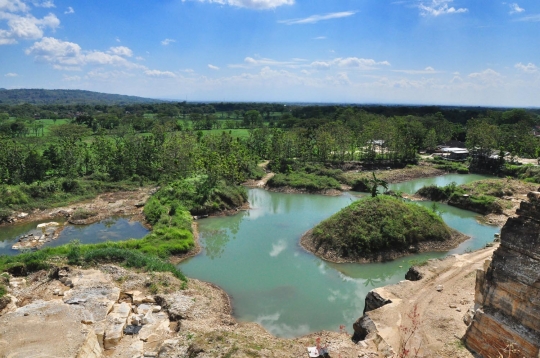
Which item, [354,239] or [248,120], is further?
[248,120]

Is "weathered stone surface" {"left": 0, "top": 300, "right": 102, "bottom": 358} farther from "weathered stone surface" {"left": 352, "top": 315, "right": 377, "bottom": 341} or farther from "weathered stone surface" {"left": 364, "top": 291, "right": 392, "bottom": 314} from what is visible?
"weathered stone surface" {"left": 364, "top": 291, "right": 392, "bottom": 314}

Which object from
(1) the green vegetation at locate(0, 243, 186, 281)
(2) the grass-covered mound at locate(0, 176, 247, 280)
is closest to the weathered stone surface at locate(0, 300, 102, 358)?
(1) the green vegetation at locate(0, 243, 186, 281)

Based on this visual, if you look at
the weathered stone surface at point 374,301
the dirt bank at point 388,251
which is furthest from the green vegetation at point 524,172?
the weathered stone surface at point 374,301

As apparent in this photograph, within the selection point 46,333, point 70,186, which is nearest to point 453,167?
point 70,186

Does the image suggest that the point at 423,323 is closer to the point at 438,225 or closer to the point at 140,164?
the point at 438,225

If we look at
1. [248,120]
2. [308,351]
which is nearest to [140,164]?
[308,351]

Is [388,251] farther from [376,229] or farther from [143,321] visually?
[143,321]
